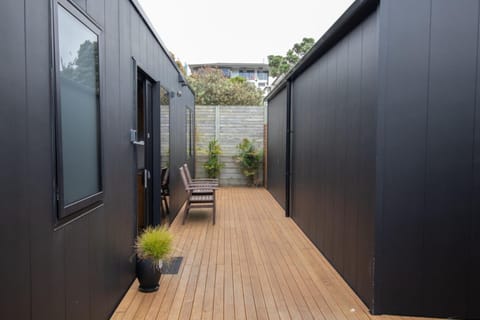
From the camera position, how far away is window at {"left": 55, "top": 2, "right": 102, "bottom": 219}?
177 cm

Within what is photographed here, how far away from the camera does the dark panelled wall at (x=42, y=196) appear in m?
1.33

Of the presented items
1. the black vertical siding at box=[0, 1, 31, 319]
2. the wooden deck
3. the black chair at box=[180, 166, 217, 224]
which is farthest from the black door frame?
the black vertical siding at box=[0, 1, 31, 319]

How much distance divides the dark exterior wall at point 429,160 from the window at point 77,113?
77.4 inches

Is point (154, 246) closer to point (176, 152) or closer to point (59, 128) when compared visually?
point (59, 128)

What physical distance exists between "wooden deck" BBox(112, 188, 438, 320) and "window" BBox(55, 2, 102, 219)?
110 centimetres

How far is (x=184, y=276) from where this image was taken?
339 cm

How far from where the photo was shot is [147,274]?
2.99 meters

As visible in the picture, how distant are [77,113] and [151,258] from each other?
1493 millimetres

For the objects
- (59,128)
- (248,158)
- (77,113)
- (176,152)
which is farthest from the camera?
(248,158)

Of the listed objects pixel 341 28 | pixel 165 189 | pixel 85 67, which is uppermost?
pixel 341 28

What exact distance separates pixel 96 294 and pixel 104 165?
2.74 feet

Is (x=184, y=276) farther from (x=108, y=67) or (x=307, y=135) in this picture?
(x=307, y=135)

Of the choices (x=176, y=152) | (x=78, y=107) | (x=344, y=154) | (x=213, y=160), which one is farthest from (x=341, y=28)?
(x=213, y=160)

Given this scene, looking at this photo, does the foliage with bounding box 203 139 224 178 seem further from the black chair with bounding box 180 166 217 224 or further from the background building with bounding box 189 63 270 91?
the background building with bounding box 189 63 270 91
